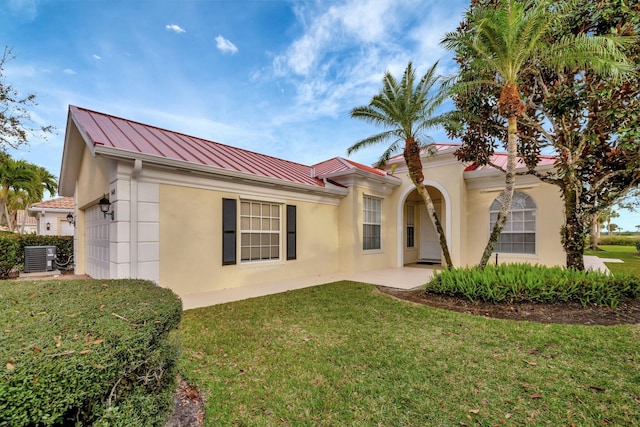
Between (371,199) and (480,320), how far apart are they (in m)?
7.46

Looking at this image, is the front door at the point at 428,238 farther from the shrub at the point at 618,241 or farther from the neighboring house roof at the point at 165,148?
the shrub at the point at 618,241

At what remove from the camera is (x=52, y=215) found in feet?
63.5

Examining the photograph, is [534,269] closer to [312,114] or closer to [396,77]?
[396,77]

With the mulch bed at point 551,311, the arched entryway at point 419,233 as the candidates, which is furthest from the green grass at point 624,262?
the arched entryway at point 419,233

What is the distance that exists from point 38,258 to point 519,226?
19.2 metres

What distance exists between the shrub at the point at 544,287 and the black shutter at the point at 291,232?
4958 millimetres

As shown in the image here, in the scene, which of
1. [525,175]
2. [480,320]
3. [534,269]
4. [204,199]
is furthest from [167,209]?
[525,175]

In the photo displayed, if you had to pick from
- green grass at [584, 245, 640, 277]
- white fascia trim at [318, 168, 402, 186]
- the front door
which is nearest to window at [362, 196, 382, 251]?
white fascia trim at [318, 168, 402, 186]

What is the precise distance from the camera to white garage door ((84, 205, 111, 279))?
24.8 feet

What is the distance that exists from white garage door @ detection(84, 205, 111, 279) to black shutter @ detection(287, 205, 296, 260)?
499 cm

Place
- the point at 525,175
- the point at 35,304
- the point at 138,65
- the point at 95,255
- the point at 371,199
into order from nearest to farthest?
1. the point at 35,304
2. the point at 95,255
3. the point at 138,65
4. the point at 525,175
5. the point at 371,199

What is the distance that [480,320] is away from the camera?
5488 mm

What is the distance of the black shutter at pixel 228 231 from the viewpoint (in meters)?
8.14

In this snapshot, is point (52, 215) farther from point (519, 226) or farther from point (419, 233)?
point (519, 226)
